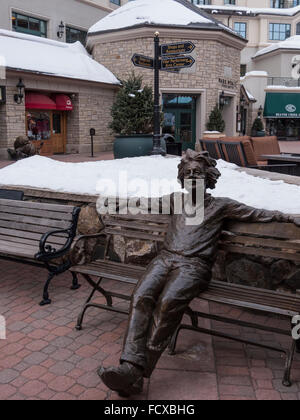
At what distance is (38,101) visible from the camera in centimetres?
1727

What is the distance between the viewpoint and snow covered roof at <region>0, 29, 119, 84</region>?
656 inches

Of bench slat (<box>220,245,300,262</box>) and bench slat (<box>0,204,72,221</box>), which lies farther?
bench slat (<box>0,204,72,221</box>)

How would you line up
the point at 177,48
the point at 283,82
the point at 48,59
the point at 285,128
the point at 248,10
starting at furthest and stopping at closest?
the point at 248,10 → the point at 285,128 → the point at 283,82 → the point at 48,59 → the point at 177,48

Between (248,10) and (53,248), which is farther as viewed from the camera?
(248,10)

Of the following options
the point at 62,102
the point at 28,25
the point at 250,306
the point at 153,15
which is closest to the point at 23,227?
the point at 250,306

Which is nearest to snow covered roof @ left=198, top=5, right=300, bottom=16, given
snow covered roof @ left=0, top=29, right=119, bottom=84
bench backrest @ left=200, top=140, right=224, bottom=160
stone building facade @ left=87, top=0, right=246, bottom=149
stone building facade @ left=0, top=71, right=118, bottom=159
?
stone building facade @ left=87, top=0, right=246, bottom=149

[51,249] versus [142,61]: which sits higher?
[142,61]

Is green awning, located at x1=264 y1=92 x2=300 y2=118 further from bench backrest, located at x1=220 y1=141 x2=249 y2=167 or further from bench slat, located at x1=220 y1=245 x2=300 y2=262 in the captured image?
bench slat, located at x1=220 y1=245 x2=300 y2=262

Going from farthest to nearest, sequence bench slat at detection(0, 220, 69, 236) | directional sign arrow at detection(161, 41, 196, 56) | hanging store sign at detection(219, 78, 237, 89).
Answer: hanging store sign at detection(219, 78, 237, 89)
directional sign arrow at detection(161, 41, 196, 56)
bench slat at detection(0, 220, 69, 236)

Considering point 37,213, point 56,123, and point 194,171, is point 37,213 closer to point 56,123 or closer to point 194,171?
point 194,171

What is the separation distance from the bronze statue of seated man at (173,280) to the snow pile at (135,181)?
36.7 inches

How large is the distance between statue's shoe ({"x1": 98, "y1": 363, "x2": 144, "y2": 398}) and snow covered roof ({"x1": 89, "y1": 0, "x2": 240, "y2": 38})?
18.9m

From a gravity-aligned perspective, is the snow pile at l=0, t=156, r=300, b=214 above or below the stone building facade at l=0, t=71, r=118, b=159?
below

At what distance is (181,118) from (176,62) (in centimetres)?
1286
